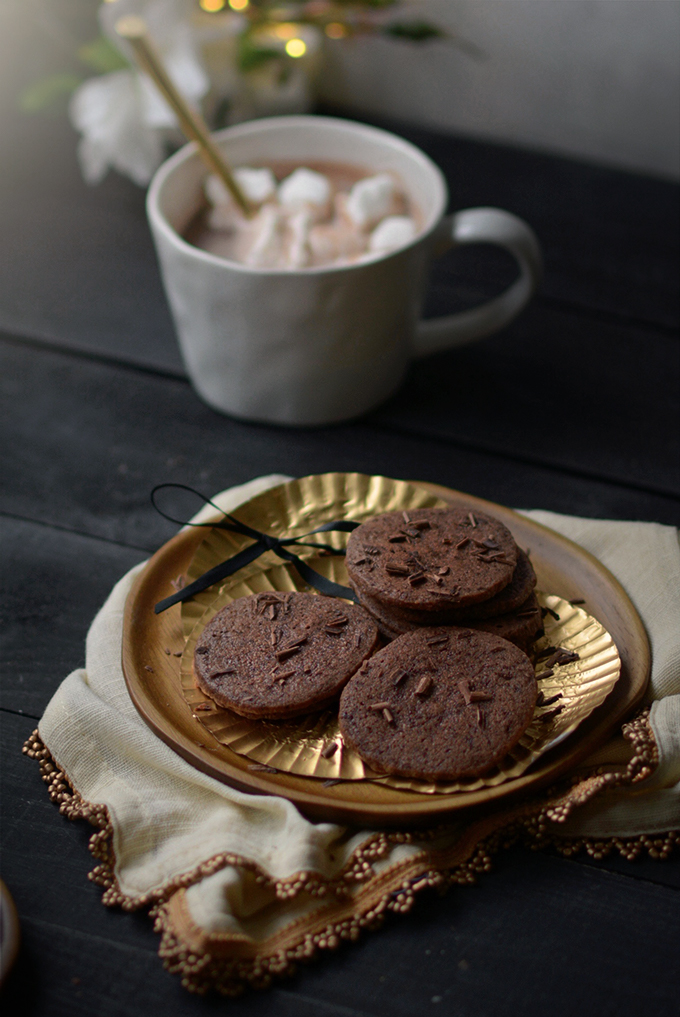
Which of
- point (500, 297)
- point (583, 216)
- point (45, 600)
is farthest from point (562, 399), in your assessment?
point (45, 600)

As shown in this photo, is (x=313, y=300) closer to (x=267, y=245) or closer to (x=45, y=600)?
(x=267, y=245)

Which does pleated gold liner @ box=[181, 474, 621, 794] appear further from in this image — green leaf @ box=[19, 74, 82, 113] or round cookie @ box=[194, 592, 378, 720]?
green leaf @ box=[19, 74, 82, 113]

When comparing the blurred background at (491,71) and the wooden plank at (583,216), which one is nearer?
the wooden plank at (583,216)

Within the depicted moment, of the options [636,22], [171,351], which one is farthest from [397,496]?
[636,22]

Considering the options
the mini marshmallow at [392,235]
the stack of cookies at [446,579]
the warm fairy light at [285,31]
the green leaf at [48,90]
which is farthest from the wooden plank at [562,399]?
the green leaf at [48,90]

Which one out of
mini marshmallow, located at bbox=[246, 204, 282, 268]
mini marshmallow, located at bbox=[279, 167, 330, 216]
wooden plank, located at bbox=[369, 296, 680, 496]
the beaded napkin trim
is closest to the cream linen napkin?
the beaded napkin trim

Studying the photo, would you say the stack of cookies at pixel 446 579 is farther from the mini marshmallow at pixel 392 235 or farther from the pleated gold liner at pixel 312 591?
the mini marshmallow at pixel 392 235
